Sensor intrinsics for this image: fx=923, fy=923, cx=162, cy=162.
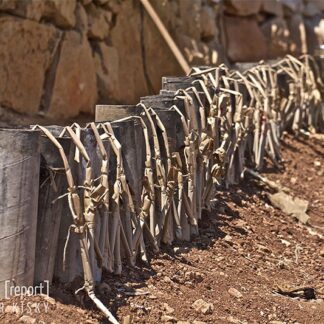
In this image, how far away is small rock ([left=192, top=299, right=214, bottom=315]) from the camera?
9.19 feet

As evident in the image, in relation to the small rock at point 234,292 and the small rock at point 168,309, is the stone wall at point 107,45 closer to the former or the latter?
the small rock at point 234,292

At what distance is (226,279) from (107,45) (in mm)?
3576

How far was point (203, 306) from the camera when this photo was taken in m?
2.82

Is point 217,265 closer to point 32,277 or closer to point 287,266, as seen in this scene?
point 287,266

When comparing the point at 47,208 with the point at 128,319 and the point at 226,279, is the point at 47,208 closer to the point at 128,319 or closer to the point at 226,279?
the point at 128,319

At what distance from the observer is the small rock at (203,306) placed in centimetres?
280

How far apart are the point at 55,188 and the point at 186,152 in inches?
35.7

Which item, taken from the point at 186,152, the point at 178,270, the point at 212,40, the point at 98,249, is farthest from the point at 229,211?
the point at 212,40

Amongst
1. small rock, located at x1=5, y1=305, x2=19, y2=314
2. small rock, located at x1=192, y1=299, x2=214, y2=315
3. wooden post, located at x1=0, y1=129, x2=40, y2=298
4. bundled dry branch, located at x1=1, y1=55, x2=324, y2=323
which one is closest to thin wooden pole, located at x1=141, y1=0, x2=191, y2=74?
bundled dry branch, located at x1=1, y1=55, x2=324, y2=323

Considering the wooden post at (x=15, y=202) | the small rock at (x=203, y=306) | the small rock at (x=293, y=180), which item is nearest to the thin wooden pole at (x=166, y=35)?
the small rock at (x=293, y=180)

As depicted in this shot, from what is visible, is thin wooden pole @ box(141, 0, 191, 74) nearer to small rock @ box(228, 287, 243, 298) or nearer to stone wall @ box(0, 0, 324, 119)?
stone wall @ box(0, 0, 324, 119)

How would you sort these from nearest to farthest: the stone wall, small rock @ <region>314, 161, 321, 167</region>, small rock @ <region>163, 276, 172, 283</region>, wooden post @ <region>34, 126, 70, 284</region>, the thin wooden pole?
wooden post @ <region>34, 126, 70, 284</region>
small rock @ <region>163, 276, 172, 283</region>
small rock @ <region>314, 161, 321, 167</region>
the stone wall
the thin wooden pole

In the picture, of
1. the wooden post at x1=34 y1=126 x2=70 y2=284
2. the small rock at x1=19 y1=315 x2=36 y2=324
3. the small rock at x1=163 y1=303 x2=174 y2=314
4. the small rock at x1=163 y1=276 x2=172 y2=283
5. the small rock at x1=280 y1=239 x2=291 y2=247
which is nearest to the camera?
the small rock at x1=19 y1=315 x2=36 y2=324

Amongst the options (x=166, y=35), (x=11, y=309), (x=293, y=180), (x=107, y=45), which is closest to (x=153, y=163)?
(x=11, y=309)
